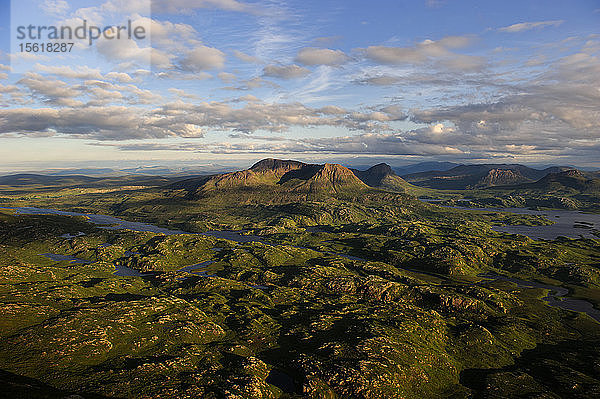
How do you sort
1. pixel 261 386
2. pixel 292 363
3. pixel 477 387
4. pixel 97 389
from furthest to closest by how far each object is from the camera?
pixel 292 363
pixel 477 387
pixel 261 386
pixel 97 389

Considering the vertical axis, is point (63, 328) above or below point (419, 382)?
above

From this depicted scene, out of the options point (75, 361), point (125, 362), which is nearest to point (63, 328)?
point (75, 361)

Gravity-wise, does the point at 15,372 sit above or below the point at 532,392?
above

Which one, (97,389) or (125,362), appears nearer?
(97,389)

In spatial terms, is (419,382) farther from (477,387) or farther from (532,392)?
(532,392)

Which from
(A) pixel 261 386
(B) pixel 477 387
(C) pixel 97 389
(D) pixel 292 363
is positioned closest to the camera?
(C) pixel 97 389

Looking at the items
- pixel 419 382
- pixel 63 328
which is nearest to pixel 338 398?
pixel 419 382

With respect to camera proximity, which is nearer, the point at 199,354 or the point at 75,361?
the point at 75,361

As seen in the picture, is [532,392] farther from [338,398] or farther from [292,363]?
[292,363]

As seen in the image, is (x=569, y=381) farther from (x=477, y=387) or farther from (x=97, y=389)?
(x=97, y=389)
